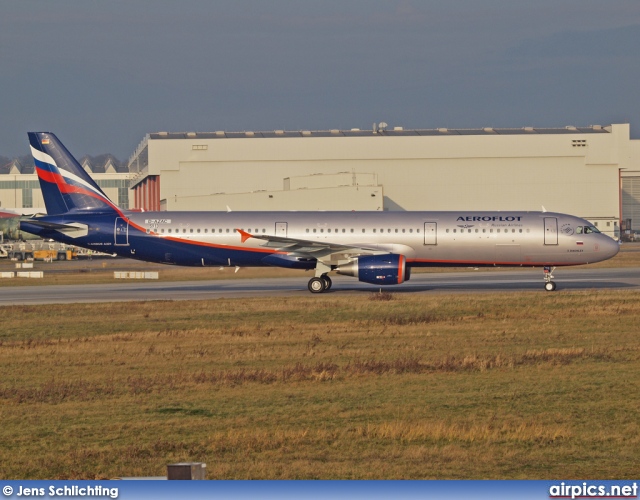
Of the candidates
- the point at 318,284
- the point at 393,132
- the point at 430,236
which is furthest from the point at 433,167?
the point at 318,284

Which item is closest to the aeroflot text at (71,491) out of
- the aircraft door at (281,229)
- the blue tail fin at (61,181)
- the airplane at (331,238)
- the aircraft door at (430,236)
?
the airplane at (331,238)

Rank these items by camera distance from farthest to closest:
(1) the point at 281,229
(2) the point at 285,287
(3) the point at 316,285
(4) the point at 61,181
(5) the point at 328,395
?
(2) the point at 285,287
(4) the point at 61,181
(1) the point at 281,229
(3) the point at 316,285
(5) the point at 328,395

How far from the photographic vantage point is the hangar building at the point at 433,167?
106562mm

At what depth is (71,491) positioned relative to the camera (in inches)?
233

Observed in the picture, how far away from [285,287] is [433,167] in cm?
6285

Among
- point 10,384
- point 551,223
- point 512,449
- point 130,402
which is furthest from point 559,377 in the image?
point 551,223

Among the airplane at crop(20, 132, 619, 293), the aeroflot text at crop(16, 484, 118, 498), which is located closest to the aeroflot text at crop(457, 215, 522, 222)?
the airplane at crop(20, 132, 619, 293)

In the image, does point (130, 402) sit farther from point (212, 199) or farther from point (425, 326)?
point (212, 199)

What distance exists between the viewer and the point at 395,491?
5746mm

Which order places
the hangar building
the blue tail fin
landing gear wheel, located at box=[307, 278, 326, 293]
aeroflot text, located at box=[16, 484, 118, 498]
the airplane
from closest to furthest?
1. aeroflot text, located at box=[16, 484, 118, 498]
2. the airplane
3. landing gear wheel, located at box=[307, 278, 326, 293]
4. the blue tail fin
5. the hangar building

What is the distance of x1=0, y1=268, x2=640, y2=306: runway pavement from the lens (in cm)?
4294
